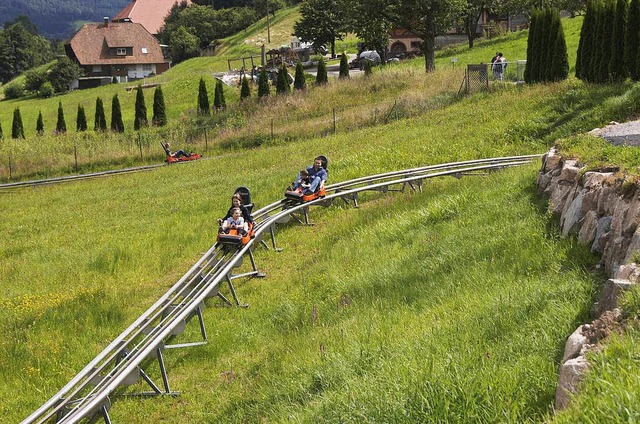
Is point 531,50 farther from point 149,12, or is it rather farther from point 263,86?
point 149,12

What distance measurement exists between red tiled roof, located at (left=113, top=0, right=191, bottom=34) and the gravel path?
168144 millimetres

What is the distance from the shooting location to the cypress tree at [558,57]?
96.7 ft

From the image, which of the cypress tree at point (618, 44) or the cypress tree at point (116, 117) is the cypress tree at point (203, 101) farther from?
the cypress tree at point (618, 44)

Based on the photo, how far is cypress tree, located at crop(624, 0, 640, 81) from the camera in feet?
78.7

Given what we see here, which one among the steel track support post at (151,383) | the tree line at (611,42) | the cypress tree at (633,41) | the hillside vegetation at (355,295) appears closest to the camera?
the hillside vegetation at (355,295)

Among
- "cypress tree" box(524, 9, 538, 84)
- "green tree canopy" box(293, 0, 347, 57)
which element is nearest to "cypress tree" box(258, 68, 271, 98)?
"cypress tree" box(524, 9, 538, 84)

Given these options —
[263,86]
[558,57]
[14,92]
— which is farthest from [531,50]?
[14,92]

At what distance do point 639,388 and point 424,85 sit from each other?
3504 centimetres

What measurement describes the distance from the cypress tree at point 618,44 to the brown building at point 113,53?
88972 mm

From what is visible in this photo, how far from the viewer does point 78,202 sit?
25.5m

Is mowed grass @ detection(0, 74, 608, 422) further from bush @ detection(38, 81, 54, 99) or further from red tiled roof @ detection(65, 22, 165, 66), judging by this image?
red tiled roof @ detection(65, 22, 165, 66)

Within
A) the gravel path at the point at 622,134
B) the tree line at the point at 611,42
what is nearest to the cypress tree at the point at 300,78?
the tree line at the point at 611,42

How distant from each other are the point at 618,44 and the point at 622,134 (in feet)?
47.9

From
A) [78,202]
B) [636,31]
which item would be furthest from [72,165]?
[636,31]
